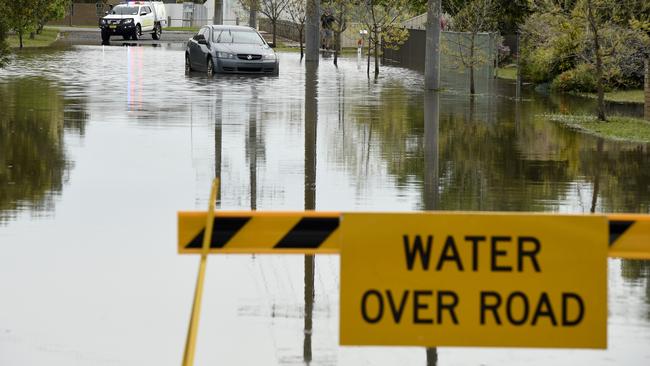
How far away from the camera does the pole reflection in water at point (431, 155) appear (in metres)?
14.4

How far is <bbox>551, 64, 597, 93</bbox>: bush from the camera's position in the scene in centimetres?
3559

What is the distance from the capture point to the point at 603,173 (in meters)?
17.8

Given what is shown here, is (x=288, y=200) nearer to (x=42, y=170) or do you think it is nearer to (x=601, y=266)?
(x=42, y=170)

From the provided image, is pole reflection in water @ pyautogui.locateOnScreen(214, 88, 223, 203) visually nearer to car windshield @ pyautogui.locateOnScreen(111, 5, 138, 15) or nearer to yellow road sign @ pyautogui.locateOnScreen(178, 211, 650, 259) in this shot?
yellow road sign @ pyautogui.locateOnScreen(178, 211, 650, 259)

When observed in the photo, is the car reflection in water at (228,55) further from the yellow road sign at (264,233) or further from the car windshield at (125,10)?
the yellow road sign at (264,233)

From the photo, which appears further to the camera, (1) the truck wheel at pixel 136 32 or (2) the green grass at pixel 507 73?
(1) the truck wheel at pixel 136 32

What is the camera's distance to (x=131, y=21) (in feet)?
232

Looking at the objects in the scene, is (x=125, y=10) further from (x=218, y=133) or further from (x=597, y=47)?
(x=218, y=133)

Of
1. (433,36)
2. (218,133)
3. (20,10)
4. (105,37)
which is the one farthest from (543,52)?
(105,37)

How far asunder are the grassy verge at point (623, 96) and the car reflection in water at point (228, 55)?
935cm

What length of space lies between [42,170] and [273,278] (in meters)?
7.02

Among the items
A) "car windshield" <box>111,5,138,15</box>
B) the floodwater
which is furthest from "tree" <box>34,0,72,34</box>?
the floodwater

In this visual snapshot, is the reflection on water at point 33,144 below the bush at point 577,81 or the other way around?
below

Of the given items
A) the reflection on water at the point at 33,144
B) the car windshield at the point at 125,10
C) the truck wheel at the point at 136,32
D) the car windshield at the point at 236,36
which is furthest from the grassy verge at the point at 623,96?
the car windshield at the point at 125,10
